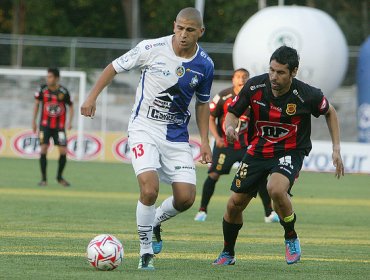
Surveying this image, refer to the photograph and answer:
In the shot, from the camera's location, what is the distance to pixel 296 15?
117 ft

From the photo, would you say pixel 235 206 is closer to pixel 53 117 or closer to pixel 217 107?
pixel 217 107

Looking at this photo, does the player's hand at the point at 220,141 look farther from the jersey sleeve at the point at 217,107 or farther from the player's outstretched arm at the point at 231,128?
the player's outstretched arm at the point at 231,128

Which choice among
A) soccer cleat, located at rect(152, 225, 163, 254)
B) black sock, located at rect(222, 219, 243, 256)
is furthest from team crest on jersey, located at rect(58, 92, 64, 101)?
black sock, located at rect(222, 219, 243, 256)

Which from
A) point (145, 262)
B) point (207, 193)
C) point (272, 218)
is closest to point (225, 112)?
point (207, 193)

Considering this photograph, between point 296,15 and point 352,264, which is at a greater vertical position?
point 296,15

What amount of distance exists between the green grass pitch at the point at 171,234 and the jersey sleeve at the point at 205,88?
1.51 metres

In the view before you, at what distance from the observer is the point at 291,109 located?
970 centimetres

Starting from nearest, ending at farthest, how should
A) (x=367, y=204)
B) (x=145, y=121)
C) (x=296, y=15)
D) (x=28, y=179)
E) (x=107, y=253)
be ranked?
(x=107, y=253), (x=145, y=121), (x=367, y=204), (x=28, y=179), (x=296, y=15)

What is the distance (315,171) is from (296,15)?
25.8 ft

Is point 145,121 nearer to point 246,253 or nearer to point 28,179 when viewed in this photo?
point 246,253

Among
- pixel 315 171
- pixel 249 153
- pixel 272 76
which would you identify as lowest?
pixel 315 171

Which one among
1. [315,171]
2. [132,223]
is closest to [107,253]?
[132,223]

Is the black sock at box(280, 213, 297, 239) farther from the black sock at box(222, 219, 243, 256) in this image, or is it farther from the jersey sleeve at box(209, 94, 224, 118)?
the jersey sleeve at box(209, 94, 224, 118)

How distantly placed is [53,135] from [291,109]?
11.7 meters
